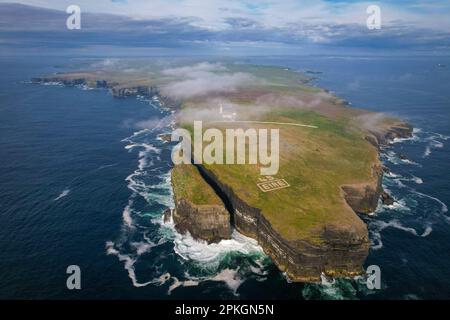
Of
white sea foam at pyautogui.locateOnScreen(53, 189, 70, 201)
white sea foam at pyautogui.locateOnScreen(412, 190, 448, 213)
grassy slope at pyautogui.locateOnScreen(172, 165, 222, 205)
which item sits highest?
grassy slope at pyautogui.locateOnScreen(172, 165, 222, 205)

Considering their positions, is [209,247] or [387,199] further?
[387,199]

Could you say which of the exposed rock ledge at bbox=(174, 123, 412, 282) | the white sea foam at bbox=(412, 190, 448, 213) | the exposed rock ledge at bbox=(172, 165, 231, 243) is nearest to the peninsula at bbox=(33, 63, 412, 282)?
the exposed rock ledge at bbox=(174, 123, 412, 282)

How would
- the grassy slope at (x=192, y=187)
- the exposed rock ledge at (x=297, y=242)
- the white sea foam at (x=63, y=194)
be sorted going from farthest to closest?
the white sea foam at (x=63, y=194), the grassy slope at (x=192, y=187), the exposed rock ledge at (x=297, y=242)

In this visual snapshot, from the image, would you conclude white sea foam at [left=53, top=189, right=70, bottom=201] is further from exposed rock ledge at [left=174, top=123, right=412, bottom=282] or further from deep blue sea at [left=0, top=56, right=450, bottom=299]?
exposed rock ledge at [left=174, top=123, right=412, bottom=282]

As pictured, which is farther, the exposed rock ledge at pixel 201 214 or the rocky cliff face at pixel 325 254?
the exposed rock ledge at pixel 201 214

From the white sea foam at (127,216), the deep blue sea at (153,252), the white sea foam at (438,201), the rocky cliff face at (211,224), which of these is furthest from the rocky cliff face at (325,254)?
the white sea foam at (127,216)

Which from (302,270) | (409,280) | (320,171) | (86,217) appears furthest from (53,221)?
(409,280)

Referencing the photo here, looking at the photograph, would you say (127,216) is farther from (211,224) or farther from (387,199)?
(387,199)

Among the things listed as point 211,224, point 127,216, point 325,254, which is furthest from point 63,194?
point 325,254

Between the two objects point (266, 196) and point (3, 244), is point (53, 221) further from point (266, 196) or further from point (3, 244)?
point (266, 196)

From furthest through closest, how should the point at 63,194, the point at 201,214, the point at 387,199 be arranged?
the point at 63,194, the point at 387,199, the point at 201,214

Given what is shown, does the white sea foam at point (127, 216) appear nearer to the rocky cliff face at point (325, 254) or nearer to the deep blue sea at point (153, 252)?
the deep blue sea at point (153, 252)

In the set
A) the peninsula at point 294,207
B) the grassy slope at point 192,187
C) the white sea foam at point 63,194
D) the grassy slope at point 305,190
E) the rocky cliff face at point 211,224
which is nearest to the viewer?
the peninsula at point 294,207
